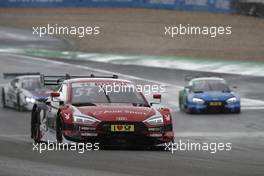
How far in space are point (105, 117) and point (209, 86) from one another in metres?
16.2

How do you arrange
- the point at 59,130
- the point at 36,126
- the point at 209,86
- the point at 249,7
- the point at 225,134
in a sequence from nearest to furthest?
the point at 59,130 < the point at 36,126 < the point at 225,134 < the point at 209,86 < the point at 249,7

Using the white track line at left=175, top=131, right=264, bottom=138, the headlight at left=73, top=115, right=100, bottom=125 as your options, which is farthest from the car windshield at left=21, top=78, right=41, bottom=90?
the headlight at left=73, top=115, right=100, bottom=125

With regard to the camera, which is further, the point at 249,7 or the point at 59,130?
the point at 249,7

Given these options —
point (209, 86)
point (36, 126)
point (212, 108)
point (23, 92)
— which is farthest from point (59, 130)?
point (209, 86)

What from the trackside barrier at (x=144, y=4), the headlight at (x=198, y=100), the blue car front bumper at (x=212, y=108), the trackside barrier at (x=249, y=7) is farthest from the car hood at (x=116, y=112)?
the trackside barrier at (x=144, y=4)

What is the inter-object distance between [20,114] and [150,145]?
13.5m

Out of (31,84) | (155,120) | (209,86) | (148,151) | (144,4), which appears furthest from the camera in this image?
(144,4)

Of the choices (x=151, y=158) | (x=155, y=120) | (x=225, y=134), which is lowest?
(x=225, y=134)

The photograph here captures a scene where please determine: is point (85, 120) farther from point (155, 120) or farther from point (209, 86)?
point (209, 86)

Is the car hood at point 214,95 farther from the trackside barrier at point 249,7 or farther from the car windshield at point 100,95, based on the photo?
the trackside barrier at point 249,7

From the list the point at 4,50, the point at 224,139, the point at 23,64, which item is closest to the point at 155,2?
the point at 4,50

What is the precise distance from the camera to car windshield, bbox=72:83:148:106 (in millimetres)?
15148

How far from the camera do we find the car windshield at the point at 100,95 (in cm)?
1515

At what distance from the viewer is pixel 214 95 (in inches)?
1144
